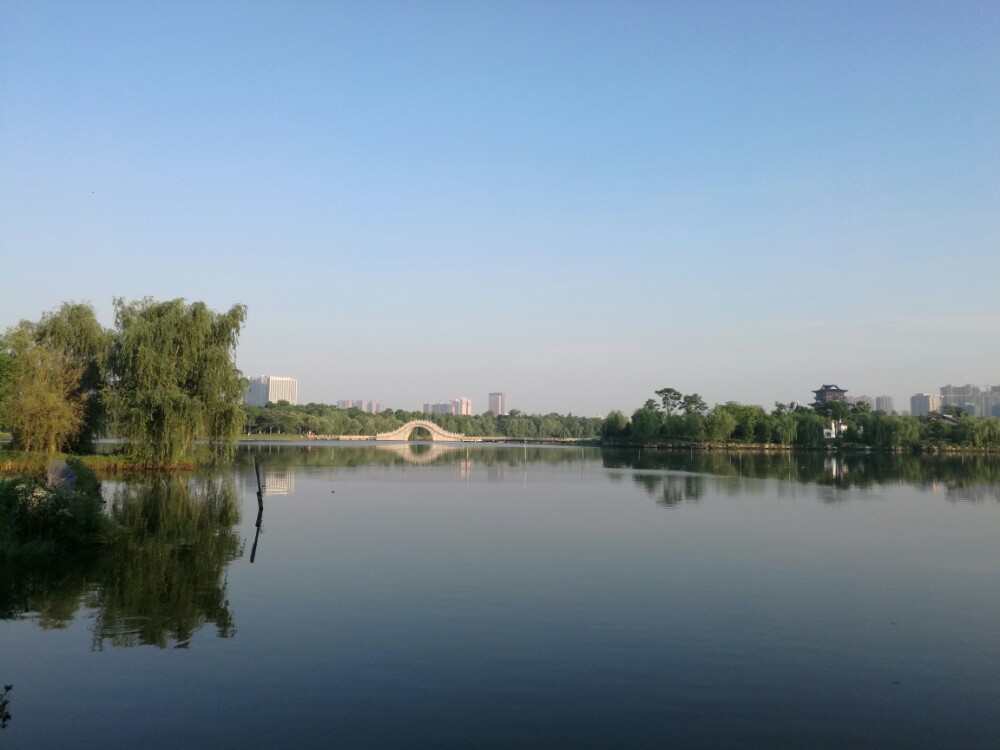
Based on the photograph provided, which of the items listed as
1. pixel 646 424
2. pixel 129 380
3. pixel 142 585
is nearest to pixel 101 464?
pixel 129 380

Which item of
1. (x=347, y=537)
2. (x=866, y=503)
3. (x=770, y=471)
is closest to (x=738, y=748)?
(x=347, y=537)

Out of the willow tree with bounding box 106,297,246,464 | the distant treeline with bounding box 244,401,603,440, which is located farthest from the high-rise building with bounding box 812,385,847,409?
the willow tree with bounding box 106,297,246,464

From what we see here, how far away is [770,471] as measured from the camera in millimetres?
53781

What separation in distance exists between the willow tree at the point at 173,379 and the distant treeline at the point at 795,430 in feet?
260

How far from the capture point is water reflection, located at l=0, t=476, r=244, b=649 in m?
11.0

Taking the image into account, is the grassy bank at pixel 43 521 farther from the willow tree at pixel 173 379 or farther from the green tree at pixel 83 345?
the green tree at pixel 83 345

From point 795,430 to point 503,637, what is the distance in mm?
101866

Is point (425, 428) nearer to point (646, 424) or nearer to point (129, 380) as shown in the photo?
point (646, 424)

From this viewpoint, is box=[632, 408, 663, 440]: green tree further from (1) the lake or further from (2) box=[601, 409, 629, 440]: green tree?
(1) the lake

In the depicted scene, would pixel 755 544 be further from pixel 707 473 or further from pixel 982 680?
pixel 707 473

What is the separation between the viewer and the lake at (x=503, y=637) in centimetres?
771

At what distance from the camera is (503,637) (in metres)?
10.8

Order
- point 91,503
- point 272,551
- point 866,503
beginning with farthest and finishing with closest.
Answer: point 866,503, point 272,551, point 91,503

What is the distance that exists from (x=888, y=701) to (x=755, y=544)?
37.0 ft
